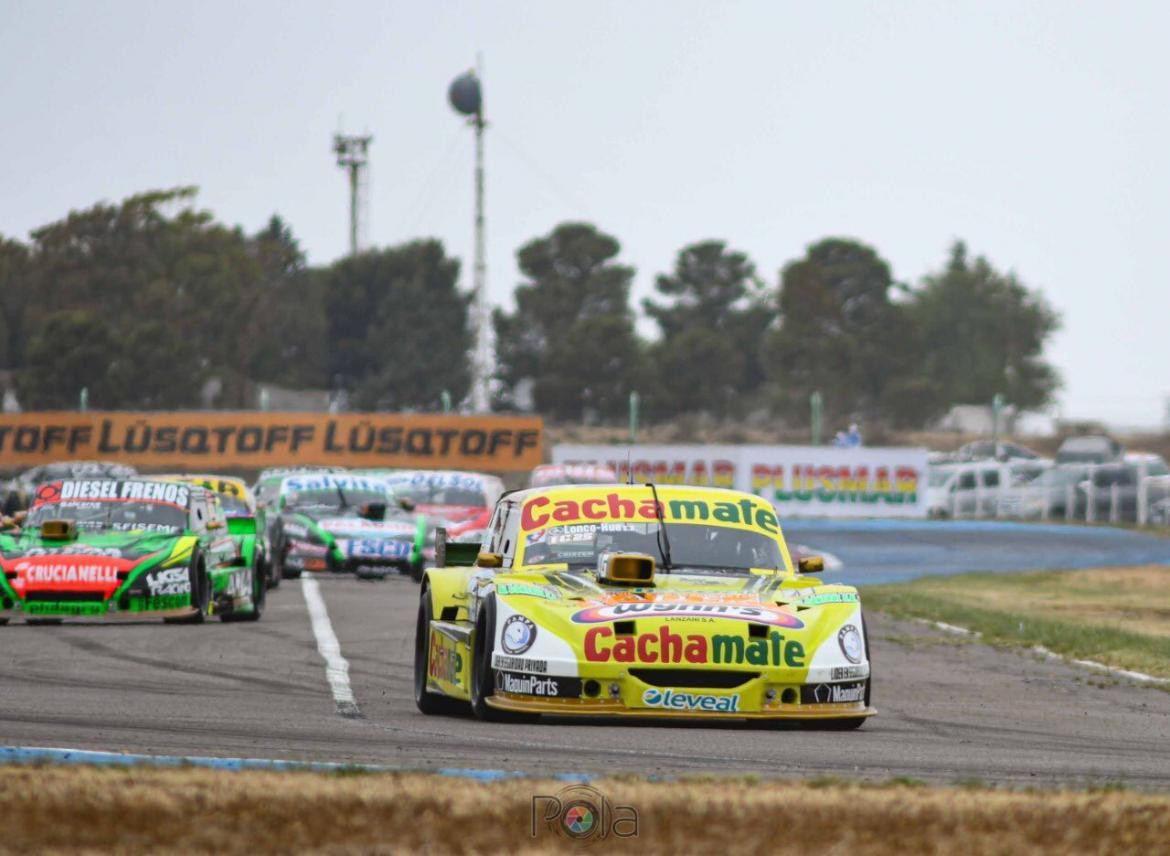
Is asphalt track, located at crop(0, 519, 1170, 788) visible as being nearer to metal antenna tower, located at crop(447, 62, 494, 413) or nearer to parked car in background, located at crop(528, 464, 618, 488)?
parked car in background, located at crop(528, 464, 618, 488)

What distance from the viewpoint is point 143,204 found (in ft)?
347

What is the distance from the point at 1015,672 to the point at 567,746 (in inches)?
283

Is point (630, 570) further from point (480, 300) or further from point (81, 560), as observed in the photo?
point (480, 300)

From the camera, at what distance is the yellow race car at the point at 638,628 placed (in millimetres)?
10836

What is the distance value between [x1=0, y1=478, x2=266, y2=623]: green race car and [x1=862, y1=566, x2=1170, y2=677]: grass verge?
6469mm

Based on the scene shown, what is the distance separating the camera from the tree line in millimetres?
94875

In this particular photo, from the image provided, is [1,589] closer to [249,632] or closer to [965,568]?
[249,632]

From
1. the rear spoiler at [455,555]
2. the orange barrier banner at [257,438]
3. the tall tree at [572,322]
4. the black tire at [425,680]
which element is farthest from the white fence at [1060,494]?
the tall tree at [572,322]

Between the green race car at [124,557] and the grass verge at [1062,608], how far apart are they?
6.47 m

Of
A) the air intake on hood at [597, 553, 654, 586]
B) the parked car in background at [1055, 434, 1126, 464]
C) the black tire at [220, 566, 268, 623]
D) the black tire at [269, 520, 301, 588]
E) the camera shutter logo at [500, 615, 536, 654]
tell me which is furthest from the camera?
the parked car in background at [1055, 434, 1126, 464]

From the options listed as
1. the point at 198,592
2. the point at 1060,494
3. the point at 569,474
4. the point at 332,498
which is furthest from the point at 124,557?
the point at 1060,494

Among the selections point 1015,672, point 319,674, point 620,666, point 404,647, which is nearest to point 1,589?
point 404,647

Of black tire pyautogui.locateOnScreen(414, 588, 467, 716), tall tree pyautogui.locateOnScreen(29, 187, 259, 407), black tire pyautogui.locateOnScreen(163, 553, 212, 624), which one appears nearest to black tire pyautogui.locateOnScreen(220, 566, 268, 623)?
black tire pyautogui.locateOnScreen(163, 553, 212, 624)

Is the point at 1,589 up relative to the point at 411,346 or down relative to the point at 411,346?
down
